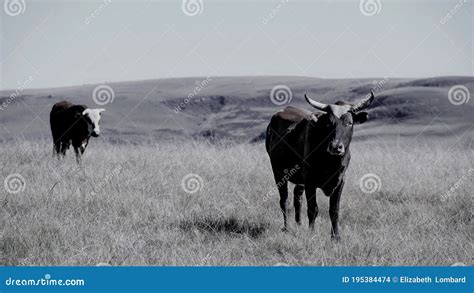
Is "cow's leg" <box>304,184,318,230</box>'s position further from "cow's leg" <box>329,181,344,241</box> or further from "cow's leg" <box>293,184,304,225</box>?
"cow's leg" <box>293,184,304,225</box>

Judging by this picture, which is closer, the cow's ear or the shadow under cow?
the cow's ear

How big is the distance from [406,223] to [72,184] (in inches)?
165

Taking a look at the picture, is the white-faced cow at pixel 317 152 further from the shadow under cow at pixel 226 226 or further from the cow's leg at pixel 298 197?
the shadow under cow at pixel 226 226

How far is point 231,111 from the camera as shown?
1756 inches

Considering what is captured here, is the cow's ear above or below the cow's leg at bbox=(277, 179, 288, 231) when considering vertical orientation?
above

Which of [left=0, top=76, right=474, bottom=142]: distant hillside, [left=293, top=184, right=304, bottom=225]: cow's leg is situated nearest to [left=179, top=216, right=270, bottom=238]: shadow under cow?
[left=293, top=184, right=304, bottom=225]: cow's leg

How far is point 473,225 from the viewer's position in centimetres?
586

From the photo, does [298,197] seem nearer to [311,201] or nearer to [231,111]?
[311,201]

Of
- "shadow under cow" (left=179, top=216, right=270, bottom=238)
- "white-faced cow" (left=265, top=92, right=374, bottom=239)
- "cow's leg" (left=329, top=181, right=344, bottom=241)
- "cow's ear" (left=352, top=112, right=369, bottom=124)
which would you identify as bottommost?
"shadow under cow" (left=179, top=216, right=270, bottom=238)

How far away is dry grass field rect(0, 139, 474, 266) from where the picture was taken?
15.6 feet

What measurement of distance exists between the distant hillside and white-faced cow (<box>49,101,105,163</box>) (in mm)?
9754

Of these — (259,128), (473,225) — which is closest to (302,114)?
(473,225)

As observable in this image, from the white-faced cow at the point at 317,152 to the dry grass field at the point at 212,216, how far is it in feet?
0.99
